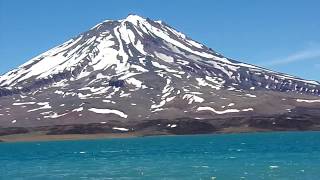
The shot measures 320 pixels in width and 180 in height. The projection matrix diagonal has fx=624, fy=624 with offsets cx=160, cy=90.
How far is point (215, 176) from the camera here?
46.7 meters

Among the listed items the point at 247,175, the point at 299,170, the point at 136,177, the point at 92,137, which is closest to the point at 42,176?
the point at 136,177

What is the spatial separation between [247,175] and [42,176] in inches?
698

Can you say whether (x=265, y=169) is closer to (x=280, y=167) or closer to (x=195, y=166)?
(x=280, y=167)

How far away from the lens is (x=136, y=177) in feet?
159

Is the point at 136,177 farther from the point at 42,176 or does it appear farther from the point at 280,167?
the point at 280,167

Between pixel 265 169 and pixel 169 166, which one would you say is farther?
pixel 169 166

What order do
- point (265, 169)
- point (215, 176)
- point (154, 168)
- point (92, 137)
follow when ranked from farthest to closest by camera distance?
point (92, 137) → point (154, 168) → point (265, 169) → point (215, 176)

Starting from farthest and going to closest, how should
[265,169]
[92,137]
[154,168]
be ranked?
[92,137], [154,168], [265,169]

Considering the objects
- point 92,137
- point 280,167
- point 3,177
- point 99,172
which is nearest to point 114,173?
point 99,172

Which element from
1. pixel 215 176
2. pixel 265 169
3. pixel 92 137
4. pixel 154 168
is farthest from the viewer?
pixel 92 137

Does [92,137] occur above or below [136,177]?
above

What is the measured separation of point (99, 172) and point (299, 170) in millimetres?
17237

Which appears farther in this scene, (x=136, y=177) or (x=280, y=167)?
(x=280, y=167)

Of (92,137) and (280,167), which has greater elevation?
(92,137)
